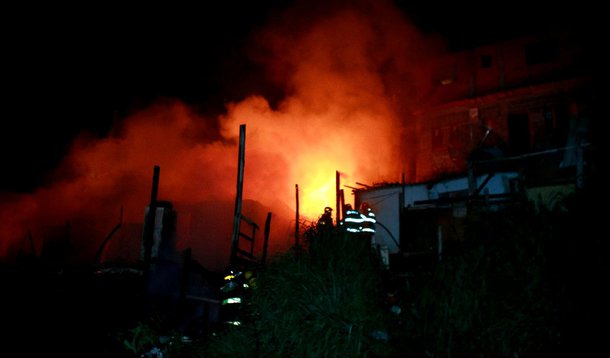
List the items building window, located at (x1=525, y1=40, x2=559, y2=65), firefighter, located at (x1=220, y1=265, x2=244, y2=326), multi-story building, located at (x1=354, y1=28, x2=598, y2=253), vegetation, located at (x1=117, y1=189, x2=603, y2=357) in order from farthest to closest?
building window, located at (x1=525, y1=40, x2=559, y2=65)
multi-story building, located at (x1=354, y1=28, x2=598, y2=253)
firefighter, located at (x1=220, y1=265, x2=244, y2=326)
vegetation, located at (x1=117, y1=189, x2=603, y2=357)

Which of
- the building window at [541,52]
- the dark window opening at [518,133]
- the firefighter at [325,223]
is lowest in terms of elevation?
the firefighter at [325,223]

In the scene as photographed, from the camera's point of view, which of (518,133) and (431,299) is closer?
(431,299)

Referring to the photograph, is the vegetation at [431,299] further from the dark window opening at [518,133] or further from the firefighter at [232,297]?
the dark window opening at [518,133]

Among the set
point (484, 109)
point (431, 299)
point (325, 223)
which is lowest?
point (431, 299)

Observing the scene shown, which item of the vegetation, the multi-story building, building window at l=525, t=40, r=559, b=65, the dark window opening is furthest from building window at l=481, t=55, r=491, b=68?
the vegetation

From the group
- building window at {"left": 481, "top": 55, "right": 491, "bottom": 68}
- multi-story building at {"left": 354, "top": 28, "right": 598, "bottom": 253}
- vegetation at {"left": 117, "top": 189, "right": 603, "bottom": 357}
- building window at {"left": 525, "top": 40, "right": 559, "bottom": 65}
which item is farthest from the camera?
building window at {"left": 481, "top": 55, "right": 491, "bottom": 68}

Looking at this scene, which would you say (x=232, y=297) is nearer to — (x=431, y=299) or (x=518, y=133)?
(x=431, y=299)

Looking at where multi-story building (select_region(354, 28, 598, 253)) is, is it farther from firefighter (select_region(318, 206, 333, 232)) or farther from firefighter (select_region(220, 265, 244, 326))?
firefighter (select_region(318, 206, 333, 232))

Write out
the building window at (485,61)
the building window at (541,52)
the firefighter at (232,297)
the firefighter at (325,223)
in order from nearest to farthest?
the firefighter at (325,223) < the firefighter at (232,297) < the building window at (541,52) < the building window at (485,61)

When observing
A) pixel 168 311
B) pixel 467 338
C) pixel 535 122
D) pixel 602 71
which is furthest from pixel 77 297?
pixel 535 122

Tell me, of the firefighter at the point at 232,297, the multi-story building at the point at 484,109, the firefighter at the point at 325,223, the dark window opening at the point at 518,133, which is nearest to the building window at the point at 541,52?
the multi-story building at the point at 484,109

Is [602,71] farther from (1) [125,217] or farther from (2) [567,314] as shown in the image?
(1) [125,217]

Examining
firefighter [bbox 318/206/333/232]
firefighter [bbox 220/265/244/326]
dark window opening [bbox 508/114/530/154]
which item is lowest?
firefighter [bbox 220/265/244/326]

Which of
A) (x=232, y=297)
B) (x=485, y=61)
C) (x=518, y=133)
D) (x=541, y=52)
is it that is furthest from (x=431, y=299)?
(x=485, y=61)
